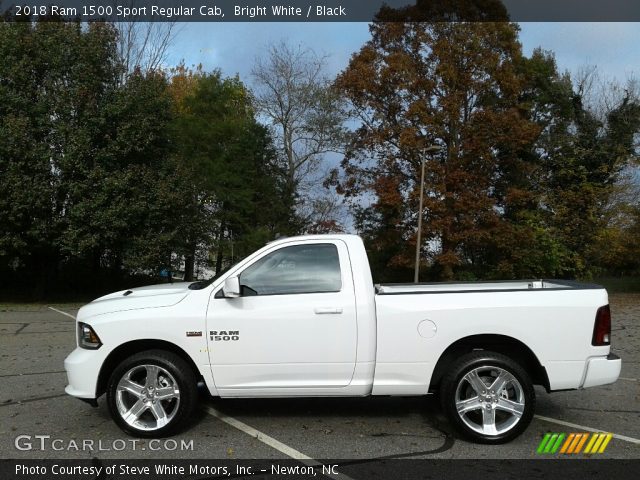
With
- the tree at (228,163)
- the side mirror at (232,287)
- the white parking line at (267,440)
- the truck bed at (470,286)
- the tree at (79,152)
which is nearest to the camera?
the white parking line at (267,440)

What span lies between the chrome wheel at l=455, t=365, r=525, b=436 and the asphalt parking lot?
180 mm

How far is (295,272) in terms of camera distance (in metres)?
5.27

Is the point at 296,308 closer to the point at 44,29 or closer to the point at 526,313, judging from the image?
the point at 526,313

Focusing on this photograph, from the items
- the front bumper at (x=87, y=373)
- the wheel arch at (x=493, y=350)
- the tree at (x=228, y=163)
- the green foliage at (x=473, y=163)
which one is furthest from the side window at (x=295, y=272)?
the tree at (x=228, y=163)

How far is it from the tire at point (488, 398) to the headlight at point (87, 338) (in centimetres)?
310

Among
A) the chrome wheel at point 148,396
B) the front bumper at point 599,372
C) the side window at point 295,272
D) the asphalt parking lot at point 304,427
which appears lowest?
the asphalt parking lot at point 304,427

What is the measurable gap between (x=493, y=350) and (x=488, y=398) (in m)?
0.47

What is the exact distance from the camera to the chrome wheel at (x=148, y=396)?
502 centimetres

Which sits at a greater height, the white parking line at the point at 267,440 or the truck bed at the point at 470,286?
the truck bed at the point at 470,286

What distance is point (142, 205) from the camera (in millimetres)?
23562

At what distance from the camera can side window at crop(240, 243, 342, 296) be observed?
205 inches

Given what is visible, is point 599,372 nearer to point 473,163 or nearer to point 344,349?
point 344,349

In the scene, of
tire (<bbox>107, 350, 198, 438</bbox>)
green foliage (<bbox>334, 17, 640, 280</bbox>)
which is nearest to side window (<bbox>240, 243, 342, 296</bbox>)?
tire (<bbox>107, 350, 198, 438</bbox>)

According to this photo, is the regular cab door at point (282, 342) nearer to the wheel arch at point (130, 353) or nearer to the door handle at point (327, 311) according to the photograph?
the door handle at point (327, 311)
